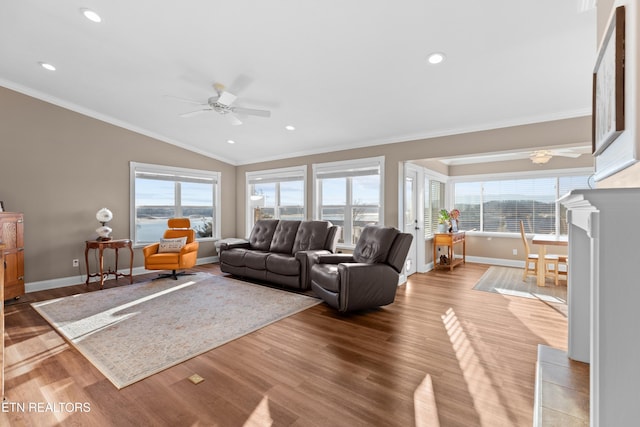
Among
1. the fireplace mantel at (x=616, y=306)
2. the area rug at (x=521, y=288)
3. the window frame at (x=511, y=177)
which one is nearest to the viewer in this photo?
the fireplace mantel at (x=616, y=306)

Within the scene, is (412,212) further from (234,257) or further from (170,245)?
(170,245)

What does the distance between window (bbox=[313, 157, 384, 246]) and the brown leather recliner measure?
4.97 ft

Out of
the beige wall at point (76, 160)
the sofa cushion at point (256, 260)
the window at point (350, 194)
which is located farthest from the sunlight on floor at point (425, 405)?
the window at point (350, 194)

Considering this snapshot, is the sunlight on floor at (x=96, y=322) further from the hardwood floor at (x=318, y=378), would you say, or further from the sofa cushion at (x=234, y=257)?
the sofa cushion at (x=234, y=257)

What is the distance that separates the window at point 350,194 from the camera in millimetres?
5414

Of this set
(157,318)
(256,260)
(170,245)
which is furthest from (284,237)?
(157,318)

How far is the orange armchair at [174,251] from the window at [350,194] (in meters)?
2.51

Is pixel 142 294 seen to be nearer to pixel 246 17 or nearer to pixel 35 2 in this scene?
pixel 35 2

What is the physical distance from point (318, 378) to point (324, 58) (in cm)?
294

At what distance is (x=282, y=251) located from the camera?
5195 mm

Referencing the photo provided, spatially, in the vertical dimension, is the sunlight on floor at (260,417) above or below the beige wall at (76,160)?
below

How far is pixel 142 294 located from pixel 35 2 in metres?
3.47

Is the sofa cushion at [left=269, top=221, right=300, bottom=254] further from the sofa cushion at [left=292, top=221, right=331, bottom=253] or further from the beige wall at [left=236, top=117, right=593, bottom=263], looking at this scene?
the beige wall at [left=236, top=117, right=593, bottom=263]

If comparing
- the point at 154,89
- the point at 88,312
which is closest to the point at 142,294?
the point at 88,312
